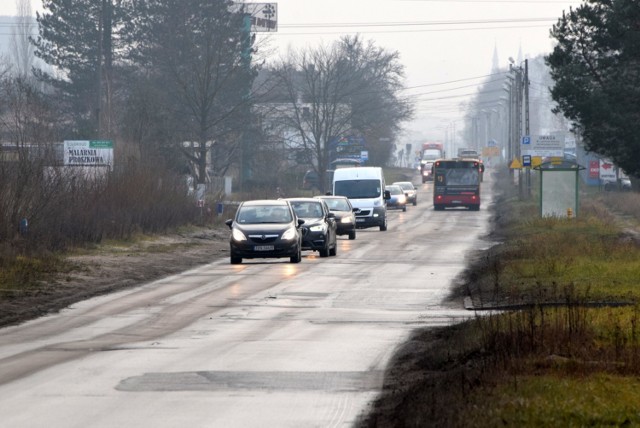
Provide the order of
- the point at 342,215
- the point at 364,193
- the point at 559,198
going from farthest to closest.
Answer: the point at 364,193 < the point at 559,198 < the point at 342,215

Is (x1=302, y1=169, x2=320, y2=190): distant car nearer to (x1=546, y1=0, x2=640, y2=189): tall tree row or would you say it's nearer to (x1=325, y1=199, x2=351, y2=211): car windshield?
(x1=325, y1=199, x2=351, y2=211): car windshield

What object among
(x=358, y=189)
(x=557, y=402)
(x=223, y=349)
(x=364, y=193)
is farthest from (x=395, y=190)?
(x=557, y=402)

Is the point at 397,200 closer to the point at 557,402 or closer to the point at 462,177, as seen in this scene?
the point at 462,177

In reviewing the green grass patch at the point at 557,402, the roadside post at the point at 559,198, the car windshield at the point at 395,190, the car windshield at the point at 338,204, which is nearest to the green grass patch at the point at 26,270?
the green grass patch at the point at 557,402

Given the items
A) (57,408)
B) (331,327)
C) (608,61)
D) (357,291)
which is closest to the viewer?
(57,408)

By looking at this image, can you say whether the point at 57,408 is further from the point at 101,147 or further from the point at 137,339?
the point at 101,147

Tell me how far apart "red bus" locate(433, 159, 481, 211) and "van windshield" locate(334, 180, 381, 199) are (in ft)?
77.9

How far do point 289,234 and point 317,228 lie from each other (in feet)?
12.4

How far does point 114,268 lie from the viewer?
33.6m

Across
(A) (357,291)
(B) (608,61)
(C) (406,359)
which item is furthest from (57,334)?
(B) (608,61)

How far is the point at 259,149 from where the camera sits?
97.2 metres

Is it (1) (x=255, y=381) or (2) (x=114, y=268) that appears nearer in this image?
(1) (x=255, y=381)

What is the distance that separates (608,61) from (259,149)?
53689mm

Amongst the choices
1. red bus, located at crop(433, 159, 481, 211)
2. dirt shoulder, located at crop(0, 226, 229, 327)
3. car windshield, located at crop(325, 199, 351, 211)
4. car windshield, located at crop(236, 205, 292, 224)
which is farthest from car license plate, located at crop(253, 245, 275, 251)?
red bus, located at crop(433, 159, 481, 211)
